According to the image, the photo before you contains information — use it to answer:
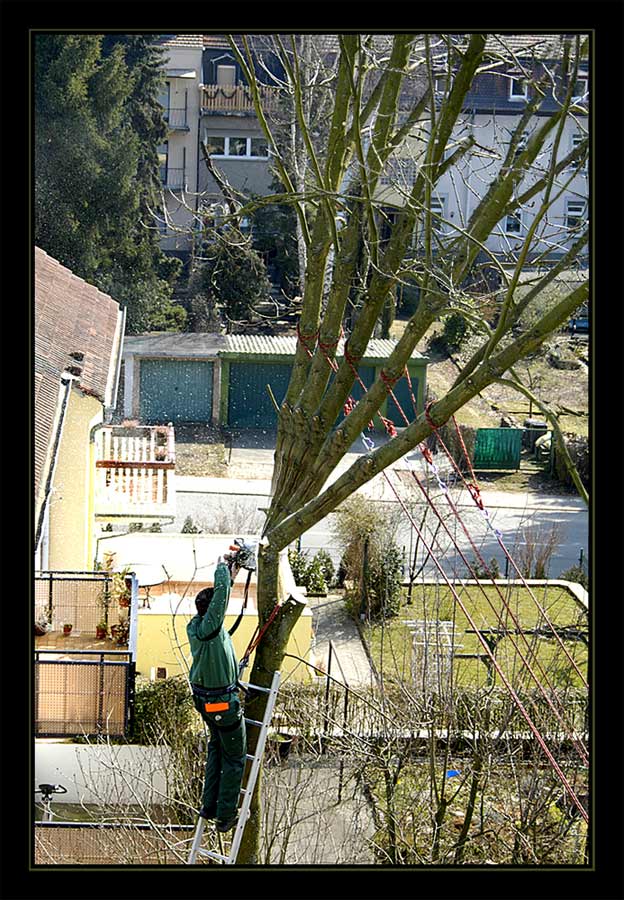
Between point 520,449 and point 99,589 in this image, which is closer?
point 99,589

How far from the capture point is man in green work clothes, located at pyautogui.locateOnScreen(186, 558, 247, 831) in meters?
4.29

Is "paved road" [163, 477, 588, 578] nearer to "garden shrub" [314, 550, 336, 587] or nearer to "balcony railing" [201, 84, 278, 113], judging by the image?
"garden shrub" [314, 550, 336, 587]

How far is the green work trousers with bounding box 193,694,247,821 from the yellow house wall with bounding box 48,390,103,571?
4.71 meters

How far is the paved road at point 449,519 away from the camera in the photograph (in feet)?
48.3

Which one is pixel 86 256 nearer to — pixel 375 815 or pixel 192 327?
pixel 192 327

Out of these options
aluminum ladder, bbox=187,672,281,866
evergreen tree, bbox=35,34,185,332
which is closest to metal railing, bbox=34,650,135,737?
aluminum ladder, bbox=187,672,281,866

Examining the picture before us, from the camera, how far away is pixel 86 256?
19953 millimetres

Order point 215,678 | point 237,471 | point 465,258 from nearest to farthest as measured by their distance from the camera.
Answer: point 215,678 < point 465,258 < point 237,471

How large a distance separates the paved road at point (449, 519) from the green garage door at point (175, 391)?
2853 mm

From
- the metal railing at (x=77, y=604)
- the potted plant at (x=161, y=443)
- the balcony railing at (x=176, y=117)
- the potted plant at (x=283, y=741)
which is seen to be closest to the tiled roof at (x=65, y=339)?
the potted plant at (x=161, y=443)

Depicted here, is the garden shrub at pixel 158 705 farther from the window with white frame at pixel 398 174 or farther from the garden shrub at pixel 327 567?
the garden shrub at pixel 327 567

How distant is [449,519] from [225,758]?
393 inches
